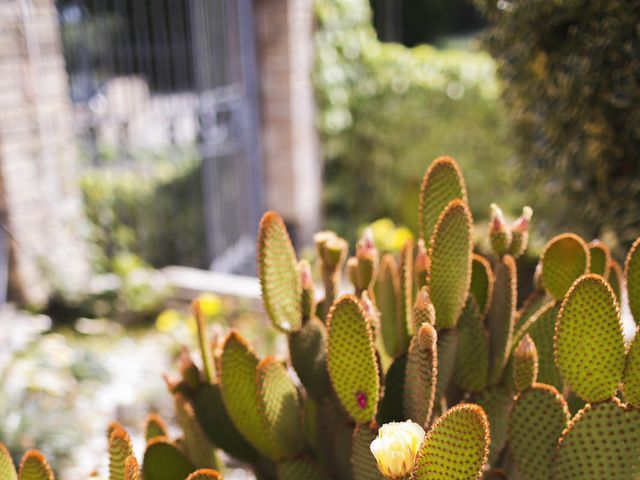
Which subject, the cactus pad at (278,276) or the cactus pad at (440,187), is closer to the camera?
the cactus pad at (278,276)

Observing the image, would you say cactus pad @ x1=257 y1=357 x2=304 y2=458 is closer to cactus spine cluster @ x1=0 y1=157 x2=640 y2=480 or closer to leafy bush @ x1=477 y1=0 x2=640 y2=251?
cactus spine cluster @ x1=0 y1=157 x2=640 y2=480

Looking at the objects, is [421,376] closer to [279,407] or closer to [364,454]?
[364,454]

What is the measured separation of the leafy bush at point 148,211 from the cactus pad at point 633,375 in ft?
14.7

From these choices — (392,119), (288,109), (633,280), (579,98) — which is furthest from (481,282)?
(392,119)

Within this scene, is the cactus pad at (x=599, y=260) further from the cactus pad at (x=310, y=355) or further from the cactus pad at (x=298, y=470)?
the cactus pad at (x=298, y=470)

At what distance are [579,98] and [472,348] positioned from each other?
141 cm

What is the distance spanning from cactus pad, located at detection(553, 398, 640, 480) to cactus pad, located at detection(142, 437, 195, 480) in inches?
31.6

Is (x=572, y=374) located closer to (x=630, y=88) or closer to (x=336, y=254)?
(x=336, y=254)

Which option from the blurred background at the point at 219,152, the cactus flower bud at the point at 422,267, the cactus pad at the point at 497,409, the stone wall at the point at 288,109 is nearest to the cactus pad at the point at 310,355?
the cactus flower bud at the point at 422,267

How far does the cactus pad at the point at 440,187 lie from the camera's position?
63.2 inches

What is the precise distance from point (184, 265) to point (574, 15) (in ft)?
14.2

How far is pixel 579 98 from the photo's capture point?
8.43ft

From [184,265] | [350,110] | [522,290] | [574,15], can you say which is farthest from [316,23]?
[574,15]

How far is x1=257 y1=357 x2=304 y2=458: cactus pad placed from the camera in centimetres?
145
